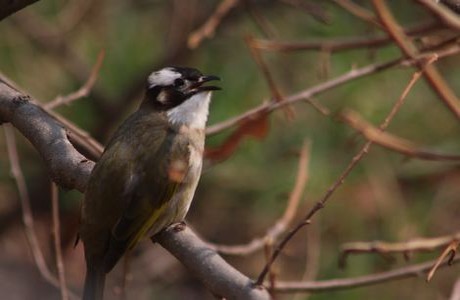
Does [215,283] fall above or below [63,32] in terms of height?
Answer: above

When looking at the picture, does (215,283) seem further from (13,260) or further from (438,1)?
(13,260)

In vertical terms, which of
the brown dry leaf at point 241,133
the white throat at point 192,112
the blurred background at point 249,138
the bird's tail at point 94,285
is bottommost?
the blurred background at point 249,138

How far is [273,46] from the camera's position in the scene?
4.63 metres

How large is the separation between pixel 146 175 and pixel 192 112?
0.40 meters

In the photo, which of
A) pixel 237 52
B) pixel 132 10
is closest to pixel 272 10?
pixel 237 52

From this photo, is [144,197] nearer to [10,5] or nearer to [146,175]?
[146,175]

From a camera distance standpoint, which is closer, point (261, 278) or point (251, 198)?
point (261, 278)

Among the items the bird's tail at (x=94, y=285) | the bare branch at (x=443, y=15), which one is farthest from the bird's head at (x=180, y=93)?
the bare branch at (x=443, y=15)

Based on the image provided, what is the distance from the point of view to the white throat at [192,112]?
4.32 meters

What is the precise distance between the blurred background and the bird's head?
1.88 meters

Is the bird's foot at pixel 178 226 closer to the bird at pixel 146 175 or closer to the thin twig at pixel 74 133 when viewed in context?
the bird at pixel 146 175

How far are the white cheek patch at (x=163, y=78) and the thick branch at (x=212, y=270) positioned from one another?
1138 millimetres

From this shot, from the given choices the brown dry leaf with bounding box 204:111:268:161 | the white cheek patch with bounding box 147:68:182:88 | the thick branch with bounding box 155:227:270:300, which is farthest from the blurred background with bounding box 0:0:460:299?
the thick branch with bounding box 155:227:270:300

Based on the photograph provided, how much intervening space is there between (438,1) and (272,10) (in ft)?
12.1
